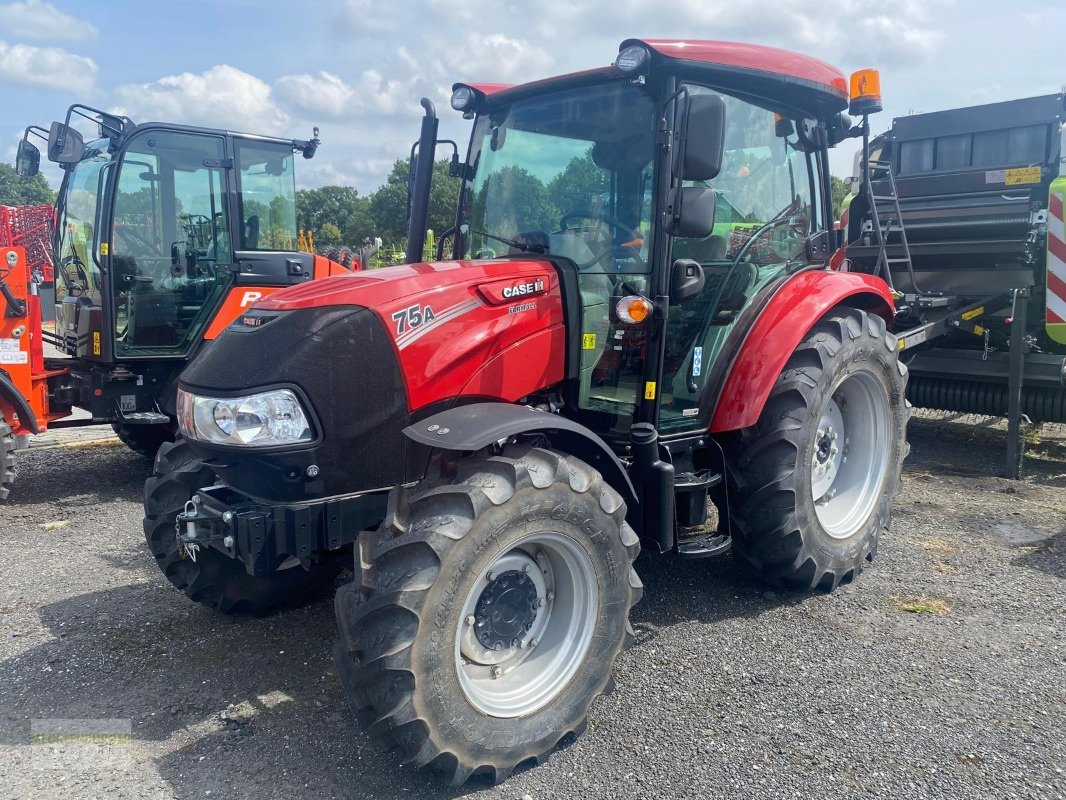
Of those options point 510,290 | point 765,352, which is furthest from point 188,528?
point 765,352

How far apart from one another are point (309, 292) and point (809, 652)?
248cm

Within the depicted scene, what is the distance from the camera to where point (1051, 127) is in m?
6.68

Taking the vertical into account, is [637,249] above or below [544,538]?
above

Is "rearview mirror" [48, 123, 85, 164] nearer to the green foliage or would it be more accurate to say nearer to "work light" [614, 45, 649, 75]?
"work light" [614, 45, 649, 75]

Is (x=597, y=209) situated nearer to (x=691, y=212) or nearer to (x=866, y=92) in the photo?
(x=691, y=212)

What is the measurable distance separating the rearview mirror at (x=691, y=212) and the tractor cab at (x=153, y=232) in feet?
15.6

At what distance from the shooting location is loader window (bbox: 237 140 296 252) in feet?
23.2

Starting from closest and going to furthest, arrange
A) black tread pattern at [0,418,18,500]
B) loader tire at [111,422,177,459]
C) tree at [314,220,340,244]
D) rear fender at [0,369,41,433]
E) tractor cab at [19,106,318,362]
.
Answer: black tread pattern at [0,418,18,500]
rear fender at [0,369,41,433]
tractor cab at [19,106,318,362]
loader tire at [111,422,177,459]
tree at [314,220,340,244]

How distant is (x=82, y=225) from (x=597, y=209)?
4985mm

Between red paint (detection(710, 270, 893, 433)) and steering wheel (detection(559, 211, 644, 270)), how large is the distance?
73cm

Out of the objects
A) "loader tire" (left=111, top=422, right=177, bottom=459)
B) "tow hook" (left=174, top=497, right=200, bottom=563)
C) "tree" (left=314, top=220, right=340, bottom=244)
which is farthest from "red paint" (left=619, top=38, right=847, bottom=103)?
"tree" (left=314, top=220, right=340, bottom=244)

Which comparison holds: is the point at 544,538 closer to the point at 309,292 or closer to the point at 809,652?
the point at 309,292

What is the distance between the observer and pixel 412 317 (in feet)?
9.89

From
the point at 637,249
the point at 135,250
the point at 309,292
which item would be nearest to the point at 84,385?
the point at 135,250
